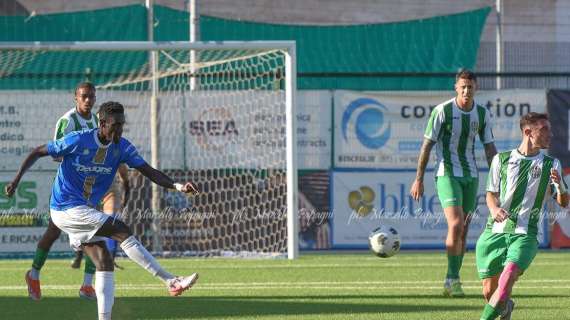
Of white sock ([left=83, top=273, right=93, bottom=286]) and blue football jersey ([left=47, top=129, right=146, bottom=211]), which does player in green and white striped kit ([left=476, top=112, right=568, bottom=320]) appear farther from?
white sock ([left=83, top=273, right=93, bottom=286])

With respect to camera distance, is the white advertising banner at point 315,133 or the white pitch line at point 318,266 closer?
the white pitch line at point 318,266

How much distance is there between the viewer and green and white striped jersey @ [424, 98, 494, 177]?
438 inches

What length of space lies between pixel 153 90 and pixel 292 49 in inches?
102

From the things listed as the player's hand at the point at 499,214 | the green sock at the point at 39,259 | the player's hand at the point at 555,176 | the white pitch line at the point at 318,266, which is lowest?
the white pitch line at the point at 318,266

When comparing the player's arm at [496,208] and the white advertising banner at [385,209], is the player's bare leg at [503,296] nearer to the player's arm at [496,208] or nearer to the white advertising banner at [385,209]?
the player's arm at [496,208]

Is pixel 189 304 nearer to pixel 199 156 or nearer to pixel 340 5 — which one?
pixel 199 156

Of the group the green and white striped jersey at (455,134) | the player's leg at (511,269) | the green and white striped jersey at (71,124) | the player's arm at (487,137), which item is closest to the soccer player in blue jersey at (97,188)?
the player's leg at (511,269)

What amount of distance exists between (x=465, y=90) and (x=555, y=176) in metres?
2.75

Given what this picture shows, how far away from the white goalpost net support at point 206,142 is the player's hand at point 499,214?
29.9 feet

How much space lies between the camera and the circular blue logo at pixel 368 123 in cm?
1773

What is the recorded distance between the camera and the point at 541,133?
26.8 feet

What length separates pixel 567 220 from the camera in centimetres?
1819

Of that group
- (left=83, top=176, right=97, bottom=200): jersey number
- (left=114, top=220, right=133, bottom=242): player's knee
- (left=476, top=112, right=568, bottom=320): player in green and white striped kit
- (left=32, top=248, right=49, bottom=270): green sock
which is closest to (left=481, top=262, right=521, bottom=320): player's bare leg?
(left=476, top=112, right=568, bottom=320): player in green and white striped kit

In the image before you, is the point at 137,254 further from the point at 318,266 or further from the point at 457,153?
the point at 318,266
